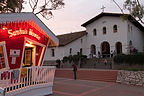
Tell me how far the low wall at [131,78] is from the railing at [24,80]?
22.0 ft

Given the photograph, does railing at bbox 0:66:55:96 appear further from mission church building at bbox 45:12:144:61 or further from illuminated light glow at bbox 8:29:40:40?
mission church building at bbox 45:12:144:61

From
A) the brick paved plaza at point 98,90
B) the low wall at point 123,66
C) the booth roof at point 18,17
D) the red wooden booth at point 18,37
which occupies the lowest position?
the brick paved plaza at point 98,90

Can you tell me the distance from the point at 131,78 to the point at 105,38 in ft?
56.2

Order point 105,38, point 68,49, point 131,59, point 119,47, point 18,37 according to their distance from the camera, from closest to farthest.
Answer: point 18,37
point 131,59
point 119,47
point 105,38
point 68,49

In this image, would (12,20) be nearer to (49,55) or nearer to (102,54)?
(102,54)

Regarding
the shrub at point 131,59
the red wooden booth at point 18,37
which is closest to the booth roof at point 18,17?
the red wooden booth at point 18,37

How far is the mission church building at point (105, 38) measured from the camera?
26359 mm

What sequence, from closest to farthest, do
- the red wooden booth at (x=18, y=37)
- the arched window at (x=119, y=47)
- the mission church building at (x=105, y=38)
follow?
the red wooden booth at (x=18, y=37), the mission church building at (x=105, y=38), the arched window at (x=119, y=47)

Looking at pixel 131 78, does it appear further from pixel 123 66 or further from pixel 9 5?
pixel 9 5

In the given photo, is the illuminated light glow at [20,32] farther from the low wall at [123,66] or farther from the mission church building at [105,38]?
the mission church building at [105,38]

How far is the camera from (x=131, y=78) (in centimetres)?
1189

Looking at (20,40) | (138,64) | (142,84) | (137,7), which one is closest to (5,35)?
(20,40)

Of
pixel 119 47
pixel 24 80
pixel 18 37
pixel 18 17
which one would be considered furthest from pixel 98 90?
pixel 119 47

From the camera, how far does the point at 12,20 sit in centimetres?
668
